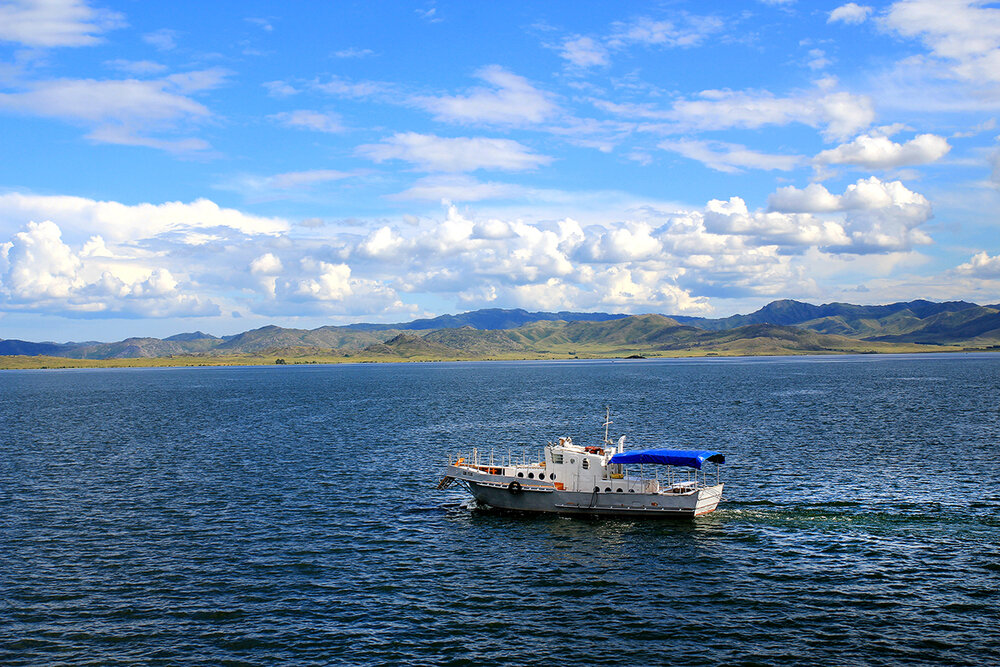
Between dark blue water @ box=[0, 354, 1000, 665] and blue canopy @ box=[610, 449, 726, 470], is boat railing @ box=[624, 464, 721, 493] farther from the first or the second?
dark blue water @ box=[0, 354, 1000, 665]

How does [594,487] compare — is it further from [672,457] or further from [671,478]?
[671,478]

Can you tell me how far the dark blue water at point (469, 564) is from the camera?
115ft

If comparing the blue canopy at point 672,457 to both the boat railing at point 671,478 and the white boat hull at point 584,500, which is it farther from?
the white boat hull at point 584,500

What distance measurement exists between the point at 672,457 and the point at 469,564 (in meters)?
21.8

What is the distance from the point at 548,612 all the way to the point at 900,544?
27.6m

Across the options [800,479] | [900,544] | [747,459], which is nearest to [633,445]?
[747,459]

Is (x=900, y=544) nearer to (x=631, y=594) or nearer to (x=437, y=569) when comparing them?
(x=631, y=594)

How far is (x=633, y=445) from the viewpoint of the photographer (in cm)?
9494

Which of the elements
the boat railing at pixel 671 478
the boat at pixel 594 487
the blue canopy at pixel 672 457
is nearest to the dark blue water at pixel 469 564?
the boat at pixel 594 487

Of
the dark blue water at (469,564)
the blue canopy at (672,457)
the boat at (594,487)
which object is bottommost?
the dark blue water at (469,564)

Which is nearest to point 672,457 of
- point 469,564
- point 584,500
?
point 584,500

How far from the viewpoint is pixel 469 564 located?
156 feet

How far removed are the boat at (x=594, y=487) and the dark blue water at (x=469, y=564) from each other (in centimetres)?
220

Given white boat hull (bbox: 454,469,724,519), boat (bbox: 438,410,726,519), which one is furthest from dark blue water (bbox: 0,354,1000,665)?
boat (bbox: 438,410,726,519)
